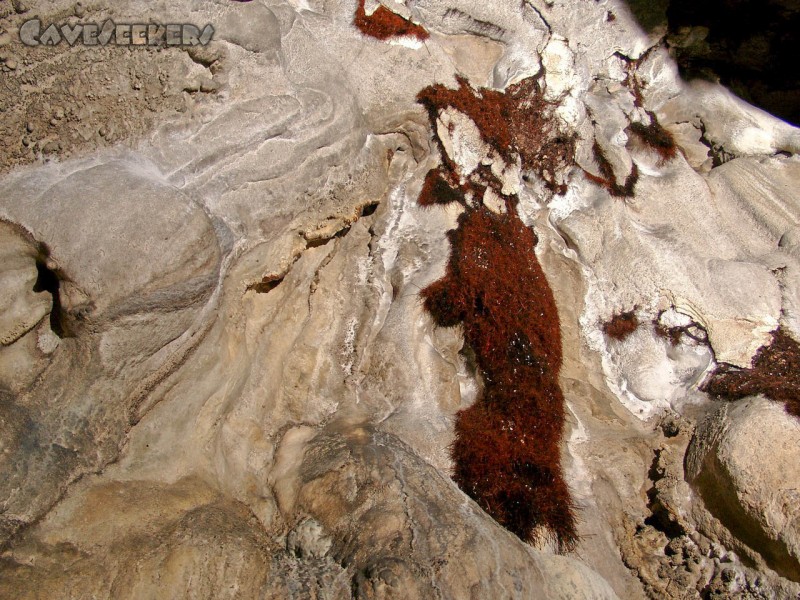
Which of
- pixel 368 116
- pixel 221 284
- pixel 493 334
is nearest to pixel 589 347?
pixel 493 334

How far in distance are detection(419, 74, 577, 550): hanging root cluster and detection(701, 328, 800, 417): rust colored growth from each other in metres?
1.44

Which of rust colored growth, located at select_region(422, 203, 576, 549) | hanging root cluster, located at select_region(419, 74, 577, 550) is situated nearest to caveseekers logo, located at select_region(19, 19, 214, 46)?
hanging root cluster, located at select_region(419, 74, 577, 550)

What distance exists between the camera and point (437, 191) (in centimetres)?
539

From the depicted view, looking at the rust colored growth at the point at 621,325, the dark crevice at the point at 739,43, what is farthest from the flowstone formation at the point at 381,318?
the dark crevice at the point at 739,43

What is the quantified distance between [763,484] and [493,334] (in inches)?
87.3

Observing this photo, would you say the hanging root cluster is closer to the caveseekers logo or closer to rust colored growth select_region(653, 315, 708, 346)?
rust colored growth select_region(653, 315, 708, 346)

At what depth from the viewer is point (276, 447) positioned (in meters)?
4.04

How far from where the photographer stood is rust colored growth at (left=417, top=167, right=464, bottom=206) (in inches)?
211

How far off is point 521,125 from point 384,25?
176cm

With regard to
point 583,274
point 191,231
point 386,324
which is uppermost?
point 191,231

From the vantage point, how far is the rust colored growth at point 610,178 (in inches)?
249

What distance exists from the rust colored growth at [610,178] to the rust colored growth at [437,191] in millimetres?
1834

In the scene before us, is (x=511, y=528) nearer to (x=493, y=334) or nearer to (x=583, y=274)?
(x=493, y=334)

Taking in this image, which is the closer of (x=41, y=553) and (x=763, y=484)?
(x=41, y=553)
